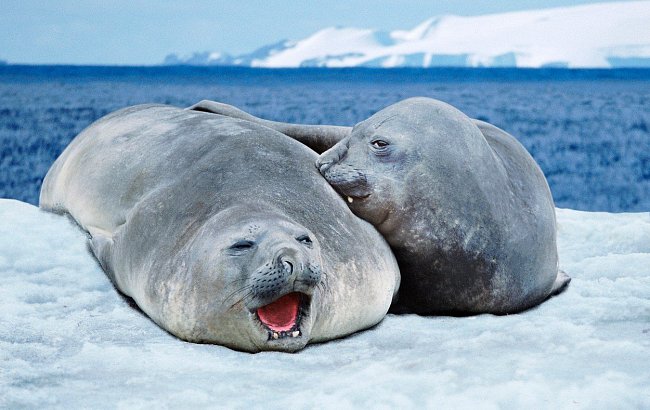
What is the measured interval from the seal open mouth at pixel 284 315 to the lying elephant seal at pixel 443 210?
0.95m

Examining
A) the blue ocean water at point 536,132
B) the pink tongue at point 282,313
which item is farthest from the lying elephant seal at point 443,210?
the blue ocean water at point 536,132

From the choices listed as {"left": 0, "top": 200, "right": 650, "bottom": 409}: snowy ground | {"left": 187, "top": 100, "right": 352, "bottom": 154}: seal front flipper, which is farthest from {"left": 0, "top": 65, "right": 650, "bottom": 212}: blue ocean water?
{"left": 0, "top": 200, "right": 650, "bottom": 409}: snowy ground

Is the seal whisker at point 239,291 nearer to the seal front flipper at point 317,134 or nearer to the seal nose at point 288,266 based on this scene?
the seal nose at point 288,266

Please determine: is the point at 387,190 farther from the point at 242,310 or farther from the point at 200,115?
the point at 200,115

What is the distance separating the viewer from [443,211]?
4668 millimetres

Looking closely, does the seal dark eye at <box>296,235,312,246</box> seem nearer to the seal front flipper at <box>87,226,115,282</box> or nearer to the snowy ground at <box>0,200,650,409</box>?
the snowy ground at <box>0,200,650,409</box>

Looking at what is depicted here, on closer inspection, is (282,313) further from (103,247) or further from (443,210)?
(103,247)

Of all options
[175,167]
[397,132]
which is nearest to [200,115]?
[175,167]

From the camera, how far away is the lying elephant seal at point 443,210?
15.4 feet

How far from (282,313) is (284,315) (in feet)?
0.04

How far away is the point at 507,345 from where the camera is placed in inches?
158

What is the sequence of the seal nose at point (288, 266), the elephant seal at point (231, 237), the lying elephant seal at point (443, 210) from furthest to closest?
1. the lying elephant seal at point (443, 210)
2. the elephant seal at point (231, 237)
3. the seal nose at point (288, 266)

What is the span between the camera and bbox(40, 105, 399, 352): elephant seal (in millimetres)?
3840

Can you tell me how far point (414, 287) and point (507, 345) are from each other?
0.85 metres
